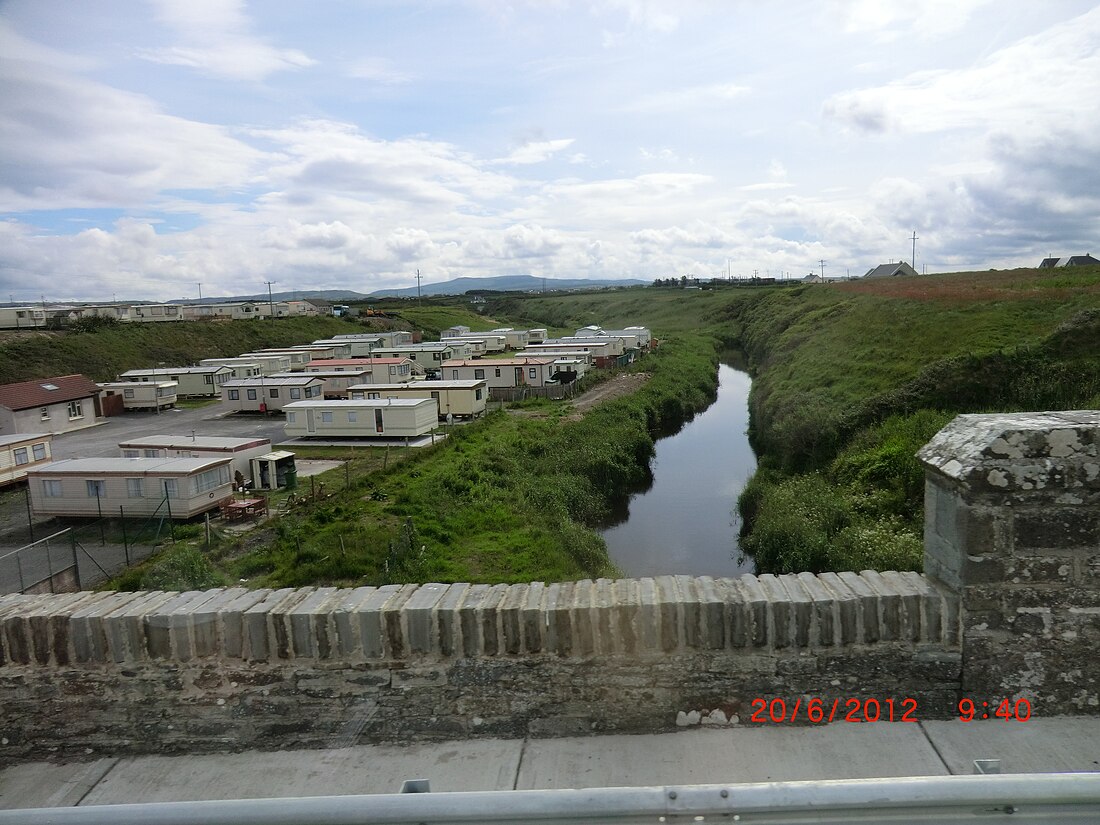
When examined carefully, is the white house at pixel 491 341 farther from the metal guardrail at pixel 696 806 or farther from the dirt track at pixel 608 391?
the metal guardrail at pixel 696 806

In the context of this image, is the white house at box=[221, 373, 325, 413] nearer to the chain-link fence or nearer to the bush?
the chain-link fence

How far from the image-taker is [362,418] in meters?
35.0

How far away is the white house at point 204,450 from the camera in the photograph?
25.8m

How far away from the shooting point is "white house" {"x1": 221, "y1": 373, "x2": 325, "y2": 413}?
44844 millimetres

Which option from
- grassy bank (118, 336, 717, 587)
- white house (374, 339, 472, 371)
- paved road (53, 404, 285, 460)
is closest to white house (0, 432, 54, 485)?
paved road (53, 404, 285, 460)

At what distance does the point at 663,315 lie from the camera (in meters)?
114

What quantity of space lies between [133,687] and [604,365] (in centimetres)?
5524

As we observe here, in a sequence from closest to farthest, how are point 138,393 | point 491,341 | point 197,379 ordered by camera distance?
1. point 138,393
2. point 197,379
3. point 491,341

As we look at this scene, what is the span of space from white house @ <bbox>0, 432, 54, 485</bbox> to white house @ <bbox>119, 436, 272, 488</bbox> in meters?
4.42

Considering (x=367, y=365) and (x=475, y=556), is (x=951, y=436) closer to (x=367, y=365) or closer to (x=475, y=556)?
(x=475, y=556)

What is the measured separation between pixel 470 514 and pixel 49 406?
31.5 m

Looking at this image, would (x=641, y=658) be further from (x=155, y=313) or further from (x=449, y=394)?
(x=155, y=313)

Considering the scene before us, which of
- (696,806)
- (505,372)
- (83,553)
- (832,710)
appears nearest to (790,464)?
(83,553)

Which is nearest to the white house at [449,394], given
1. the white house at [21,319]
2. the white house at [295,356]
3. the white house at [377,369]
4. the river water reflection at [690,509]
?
the white house at [377,369]
